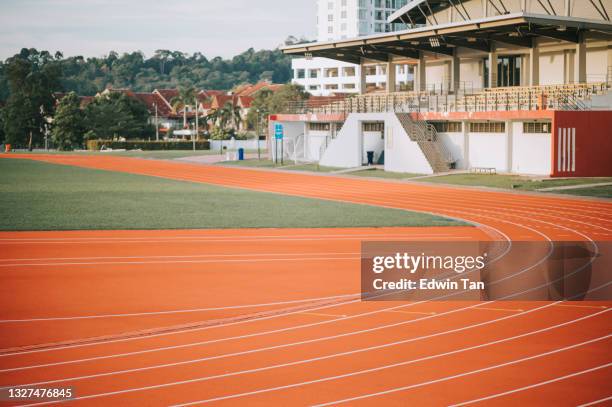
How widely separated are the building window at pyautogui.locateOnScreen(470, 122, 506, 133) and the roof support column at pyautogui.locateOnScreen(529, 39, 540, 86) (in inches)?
162

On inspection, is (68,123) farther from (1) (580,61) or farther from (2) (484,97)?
(1) (580,61)

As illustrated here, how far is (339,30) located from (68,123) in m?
62.6

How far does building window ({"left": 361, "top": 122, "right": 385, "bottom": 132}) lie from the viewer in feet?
186

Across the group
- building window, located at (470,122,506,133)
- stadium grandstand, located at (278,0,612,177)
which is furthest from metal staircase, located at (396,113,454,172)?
building window, located at (470,122,506,133)

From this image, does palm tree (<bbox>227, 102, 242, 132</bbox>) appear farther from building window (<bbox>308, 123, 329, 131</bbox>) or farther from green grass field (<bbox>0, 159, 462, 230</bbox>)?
green grass field (<bbox>0, 159, 462, 230</bbox>)

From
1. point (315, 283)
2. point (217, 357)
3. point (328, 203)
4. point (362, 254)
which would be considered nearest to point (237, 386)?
point (217, 357)

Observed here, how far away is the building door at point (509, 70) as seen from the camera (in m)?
54.2

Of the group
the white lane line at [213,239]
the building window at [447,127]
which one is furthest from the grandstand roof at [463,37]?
the white lane line at [213,239]

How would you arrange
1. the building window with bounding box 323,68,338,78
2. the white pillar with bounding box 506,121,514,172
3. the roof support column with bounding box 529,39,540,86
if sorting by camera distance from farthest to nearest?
the building window with bounding box 323,68,338,78 → the roof support column with bounding box 529,39,540,86 → the white pillar with bounding box 506,121,514,172

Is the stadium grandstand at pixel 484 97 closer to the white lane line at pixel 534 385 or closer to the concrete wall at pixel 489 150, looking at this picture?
the concrete wall at pixel 489 150

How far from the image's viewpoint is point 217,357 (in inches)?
410

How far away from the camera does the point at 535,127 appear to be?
149ft

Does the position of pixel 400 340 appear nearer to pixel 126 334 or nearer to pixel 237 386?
pixel 237 386

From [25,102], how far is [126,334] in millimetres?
111579
